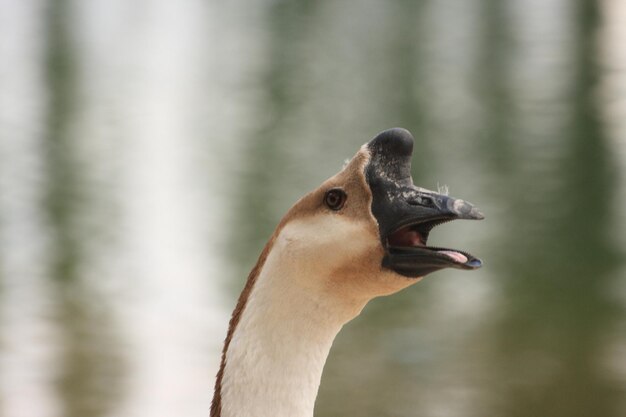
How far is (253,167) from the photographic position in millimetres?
15531

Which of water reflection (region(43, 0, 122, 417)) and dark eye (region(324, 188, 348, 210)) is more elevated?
dark eye (region(324, 188, 348, 210))

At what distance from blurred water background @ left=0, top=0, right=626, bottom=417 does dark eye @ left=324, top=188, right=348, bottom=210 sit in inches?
199

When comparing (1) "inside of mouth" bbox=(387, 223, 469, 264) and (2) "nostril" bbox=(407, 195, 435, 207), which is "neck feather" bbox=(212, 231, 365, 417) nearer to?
(1) "inside of mouth" bbox=(387, 223, 469, 264)

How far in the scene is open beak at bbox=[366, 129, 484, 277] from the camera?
293cm

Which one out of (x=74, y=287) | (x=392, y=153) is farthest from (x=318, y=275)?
(x=74, y=287)

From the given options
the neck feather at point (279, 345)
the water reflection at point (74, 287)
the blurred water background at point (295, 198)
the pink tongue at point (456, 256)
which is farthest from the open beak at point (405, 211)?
the water reflection at point (74, 287)

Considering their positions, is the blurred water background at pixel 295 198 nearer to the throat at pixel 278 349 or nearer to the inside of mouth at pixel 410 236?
the throat at pixel 278 349

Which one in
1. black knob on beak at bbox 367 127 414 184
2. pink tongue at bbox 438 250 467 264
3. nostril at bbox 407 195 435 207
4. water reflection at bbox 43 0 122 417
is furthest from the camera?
water reflection at bbox 43 0 122 417

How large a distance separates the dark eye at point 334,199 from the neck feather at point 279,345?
0.70 ft

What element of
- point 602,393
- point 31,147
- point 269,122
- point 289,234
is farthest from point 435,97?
point 289,234

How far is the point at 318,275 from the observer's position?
313cm

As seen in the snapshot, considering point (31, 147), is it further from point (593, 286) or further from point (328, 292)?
point (328, 292)

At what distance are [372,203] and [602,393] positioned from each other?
5.85m

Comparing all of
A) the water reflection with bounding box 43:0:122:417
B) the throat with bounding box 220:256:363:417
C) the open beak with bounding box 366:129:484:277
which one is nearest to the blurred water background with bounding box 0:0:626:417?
the water reflection with bounding box 43:0:122:417
